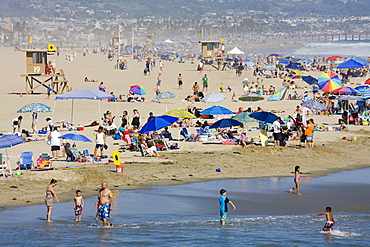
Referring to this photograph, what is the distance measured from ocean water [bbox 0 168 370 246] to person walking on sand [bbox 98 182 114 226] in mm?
221

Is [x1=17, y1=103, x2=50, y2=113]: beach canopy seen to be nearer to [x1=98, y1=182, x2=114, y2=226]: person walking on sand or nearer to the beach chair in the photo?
the beach chair

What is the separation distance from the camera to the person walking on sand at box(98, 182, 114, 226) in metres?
12.6

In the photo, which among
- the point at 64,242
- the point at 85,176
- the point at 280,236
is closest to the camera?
the point at 64,242

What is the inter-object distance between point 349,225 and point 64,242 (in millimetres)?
5750

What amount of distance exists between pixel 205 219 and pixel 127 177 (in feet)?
12.6

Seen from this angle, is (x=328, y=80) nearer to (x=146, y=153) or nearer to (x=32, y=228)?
(x=146, y=153)

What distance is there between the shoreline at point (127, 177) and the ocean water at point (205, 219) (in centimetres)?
52

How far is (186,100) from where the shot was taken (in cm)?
3250

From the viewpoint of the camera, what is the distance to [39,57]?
113 ft

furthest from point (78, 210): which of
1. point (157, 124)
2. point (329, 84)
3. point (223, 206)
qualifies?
point (329, 84)

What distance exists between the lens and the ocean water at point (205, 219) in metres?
12.2

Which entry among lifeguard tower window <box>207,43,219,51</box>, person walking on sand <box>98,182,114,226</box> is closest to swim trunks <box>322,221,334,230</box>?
person walking on sand <box>98,182,114,226</box>

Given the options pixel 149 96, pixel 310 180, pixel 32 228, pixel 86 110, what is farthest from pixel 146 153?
pixel 149 96

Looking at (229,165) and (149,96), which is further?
(149,96)
